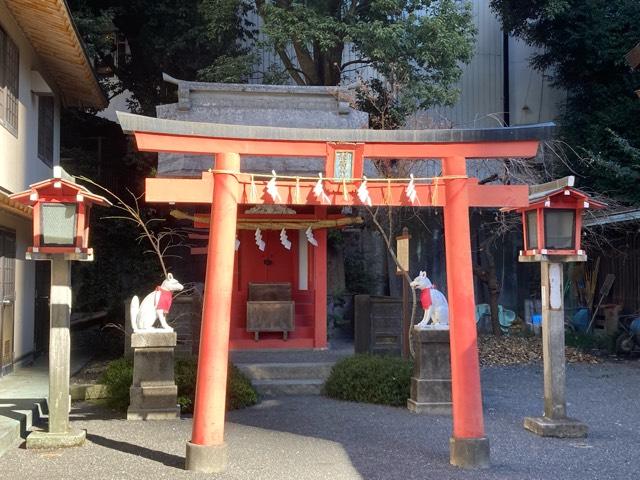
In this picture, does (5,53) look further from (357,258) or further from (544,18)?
(544,18)

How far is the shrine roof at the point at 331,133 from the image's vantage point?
6.79 meters

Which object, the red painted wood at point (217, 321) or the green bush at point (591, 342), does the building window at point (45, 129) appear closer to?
the red painted wood at point (217, 321)

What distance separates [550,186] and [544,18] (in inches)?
477

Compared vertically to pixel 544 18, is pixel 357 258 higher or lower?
lower

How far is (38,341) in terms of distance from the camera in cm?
1398

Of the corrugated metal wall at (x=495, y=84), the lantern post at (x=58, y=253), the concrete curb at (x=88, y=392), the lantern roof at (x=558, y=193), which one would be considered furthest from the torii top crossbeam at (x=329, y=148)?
the corrugated metal wall at (x=495, y=84)

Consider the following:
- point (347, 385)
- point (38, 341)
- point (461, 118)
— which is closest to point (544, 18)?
point (461, 118)

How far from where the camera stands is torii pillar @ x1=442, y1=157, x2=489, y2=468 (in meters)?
6.76

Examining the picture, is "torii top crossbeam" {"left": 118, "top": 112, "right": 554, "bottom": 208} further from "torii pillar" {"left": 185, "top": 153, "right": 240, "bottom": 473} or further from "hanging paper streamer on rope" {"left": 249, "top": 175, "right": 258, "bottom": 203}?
"torii pillar" {"left": 185, "top": 153, "right": 240, "bottom": 473}

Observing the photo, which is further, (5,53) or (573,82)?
(573,82)

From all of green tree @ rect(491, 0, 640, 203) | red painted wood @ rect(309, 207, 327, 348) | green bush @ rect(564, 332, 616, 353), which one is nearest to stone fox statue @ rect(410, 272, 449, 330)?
red painted wood @ rect(309, 207, 327, 348)

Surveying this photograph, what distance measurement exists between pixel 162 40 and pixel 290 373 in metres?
10.7

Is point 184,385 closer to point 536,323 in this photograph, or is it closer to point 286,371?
point 286,371

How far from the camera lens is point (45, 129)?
13898 mm
